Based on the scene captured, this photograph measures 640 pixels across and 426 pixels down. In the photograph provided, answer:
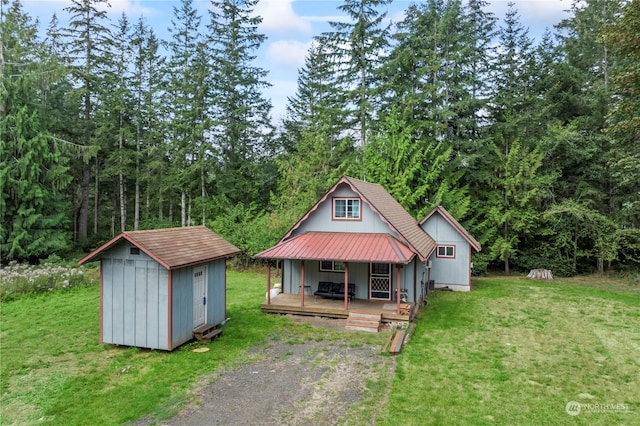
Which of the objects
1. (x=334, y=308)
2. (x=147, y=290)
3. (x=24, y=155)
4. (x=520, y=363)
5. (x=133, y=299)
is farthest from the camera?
(x=24, y=155)

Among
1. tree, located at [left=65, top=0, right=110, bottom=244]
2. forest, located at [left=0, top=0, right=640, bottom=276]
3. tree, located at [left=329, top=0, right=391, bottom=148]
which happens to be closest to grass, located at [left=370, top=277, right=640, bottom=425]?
forest, located at [left=0, top=0, right=640, bottom=276]

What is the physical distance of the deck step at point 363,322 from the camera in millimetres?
11180

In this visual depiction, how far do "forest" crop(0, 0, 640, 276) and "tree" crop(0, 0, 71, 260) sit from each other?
0.29 feet

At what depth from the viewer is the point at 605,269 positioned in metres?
22.3

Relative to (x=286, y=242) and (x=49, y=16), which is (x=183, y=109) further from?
(x=286, y=242)

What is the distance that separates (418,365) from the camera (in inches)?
336

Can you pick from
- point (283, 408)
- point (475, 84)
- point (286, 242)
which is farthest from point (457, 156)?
point (283, 408)

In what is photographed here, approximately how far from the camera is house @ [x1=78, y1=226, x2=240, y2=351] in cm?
887

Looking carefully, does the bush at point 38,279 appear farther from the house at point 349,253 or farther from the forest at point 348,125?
the house at point 349,253

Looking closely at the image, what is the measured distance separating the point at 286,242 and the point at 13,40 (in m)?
19.5

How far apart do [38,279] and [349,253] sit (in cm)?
1260

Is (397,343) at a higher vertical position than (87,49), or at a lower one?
lower

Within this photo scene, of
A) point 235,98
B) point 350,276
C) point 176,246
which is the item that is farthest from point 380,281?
point 235,98

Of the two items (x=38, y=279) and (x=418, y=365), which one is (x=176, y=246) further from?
(x=38, y=279)
